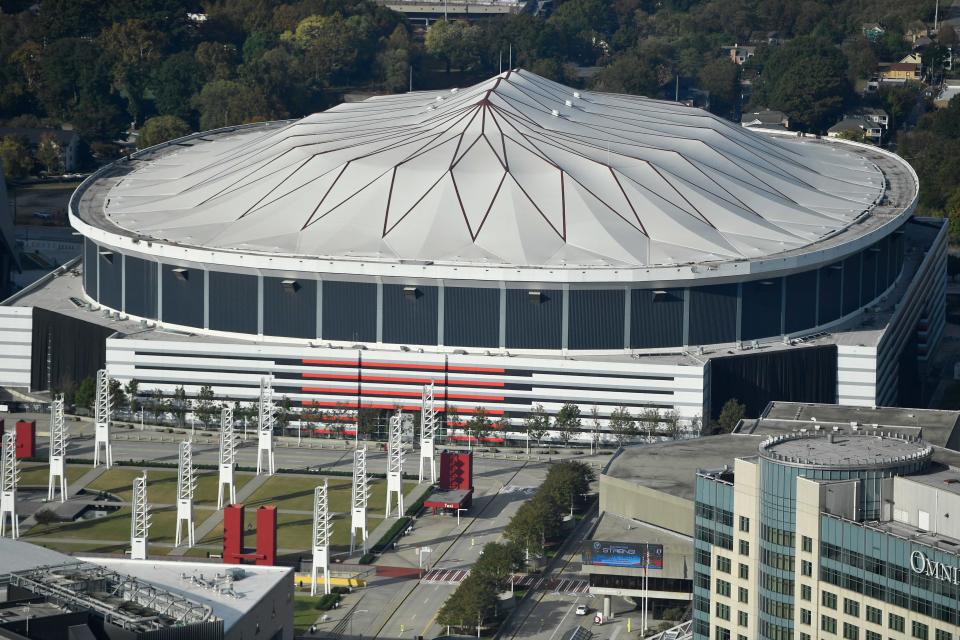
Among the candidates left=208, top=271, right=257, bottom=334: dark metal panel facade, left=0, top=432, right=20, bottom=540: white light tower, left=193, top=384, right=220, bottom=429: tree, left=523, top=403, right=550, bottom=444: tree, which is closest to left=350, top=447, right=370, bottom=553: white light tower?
left=0, top=432, right=20, bottom=540: white light tower

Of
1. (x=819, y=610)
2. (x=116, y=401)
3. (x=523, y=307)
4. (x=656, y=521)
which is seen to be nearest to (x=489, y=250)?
(x=523, y=307)

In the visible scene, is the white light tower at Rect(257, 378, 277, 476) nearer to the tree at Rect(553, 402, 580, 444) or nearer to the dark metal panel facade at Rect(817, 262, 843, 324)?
the tree at Rect(553, 402, 580, 444)

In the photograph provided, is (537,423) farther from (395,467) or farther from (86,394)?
(86,394)

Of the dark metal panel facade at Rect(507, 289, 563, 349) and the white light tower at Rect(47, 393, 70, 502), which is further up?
the dark metal panel facade at Rect(507, 289, 563, 349)

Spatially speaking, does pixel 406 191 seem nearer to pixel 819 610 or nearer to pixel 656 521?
pixel 656 521

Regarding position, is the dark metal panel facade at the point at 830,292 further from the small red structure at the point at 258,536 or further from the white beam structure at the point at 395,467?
the small red structure at the point at 258,536

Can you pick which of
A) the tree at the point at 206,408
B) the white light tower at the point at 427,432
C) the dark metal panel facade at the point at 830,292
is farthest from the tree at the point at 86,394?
the dark metal panel facade at the point at 830,292
